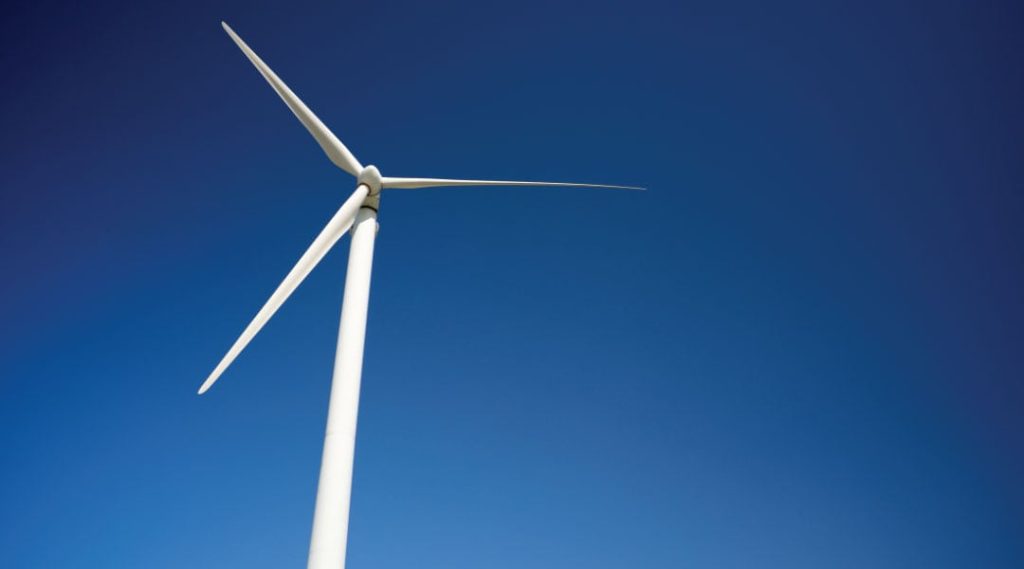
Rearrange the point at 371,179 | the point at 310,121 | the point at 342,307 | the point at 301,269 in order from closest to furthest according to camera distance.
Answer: the point at 342,307, the point at 301,269, the point at 371,179, the point at 310,121

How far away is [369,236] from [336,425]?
6.58m

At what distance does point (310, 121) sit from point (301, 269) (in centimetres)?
562

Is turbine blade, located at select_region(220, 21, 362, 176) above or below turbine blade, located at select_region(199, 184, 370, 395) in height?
above

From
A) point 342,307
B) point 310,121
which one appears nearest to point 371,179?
point 310,121

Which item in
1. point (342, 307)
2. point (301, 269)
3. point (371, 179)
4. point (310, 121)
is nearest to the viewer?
point (342, 307)

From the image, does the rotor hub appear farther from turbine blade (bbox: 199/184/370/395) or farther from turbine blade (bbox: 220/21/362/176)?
turbine blade (bbox: 220/21/362/176)

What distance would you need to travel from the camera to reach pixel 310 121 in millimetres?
21797

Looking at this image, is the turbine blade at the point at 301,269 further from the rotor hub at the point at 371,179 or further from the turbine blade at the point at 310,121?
the turbine blade at the point at 310,121

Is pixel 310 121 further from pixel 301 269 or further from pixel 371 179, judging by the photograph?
pixel 301 269

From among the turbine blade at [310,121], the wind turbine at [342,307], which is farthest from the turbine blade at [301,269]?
the turbine blade at [310,121]

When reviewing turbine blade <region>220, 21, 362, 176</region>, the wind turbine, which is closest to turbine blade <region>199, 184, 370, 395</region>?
the wind turbine

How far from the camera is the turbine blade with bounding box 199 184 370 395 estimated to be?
1775cm

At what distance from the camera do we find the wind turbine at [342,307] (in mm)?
13070

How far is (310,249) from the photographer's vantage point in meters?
19.1
